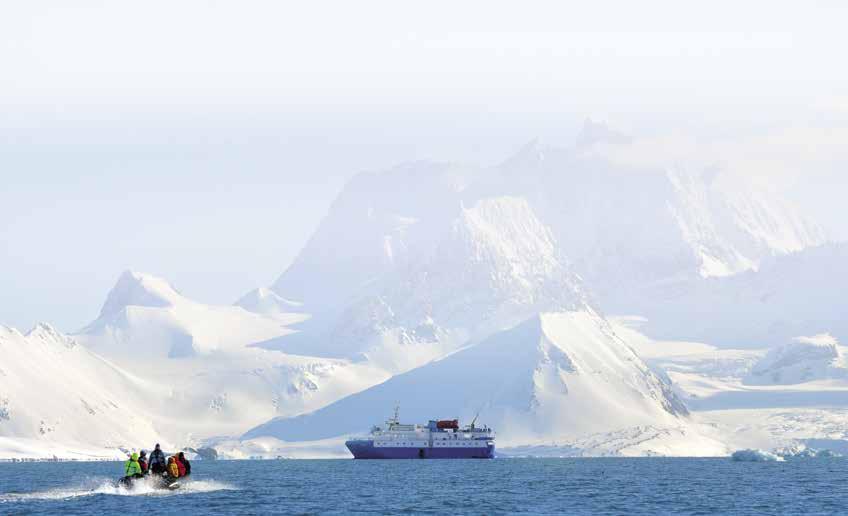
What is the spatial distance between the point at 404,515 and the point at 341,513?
8.00 metres

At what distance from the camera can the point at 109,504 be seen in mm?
198750

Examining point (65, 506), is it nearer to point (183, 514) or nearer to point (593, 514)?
point (183, 514)

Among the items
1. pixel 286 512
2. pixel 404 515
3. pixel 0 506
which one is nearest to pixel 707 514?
pixel 404 515

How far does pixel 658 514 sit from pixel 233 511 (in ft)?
162

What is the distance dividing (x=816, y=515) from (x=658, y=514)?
1799cm

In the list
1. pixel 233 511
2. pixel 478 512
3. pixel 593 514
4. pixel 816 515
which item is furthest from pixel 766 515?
pixel 233 511

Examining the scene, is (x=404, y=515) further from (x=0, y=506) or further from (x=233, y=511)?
(x=0, y=506)

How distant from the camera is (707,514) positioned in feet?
655

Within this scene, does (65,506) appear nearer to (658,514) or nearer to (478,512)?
(478,512)

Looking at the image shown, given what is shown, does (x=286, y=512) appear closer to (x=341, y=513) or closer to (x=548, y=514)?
(x=341, y=513)

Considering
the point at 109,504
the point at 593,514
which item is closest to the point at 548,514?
the point at 593,514

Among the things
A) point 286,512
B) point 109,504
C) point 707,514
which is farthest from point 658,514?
point 109,504

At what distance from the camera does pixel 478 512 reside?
199375 millimetres

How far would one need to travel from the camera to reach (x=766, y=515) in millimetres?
197375
